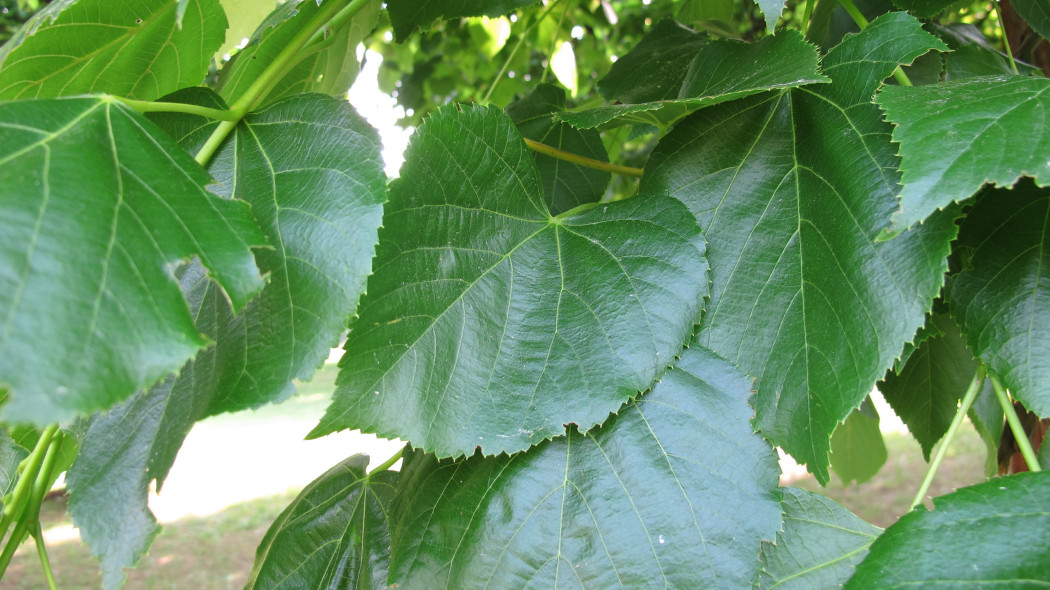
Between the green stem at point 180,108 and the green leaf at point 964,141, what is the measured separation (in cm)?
56

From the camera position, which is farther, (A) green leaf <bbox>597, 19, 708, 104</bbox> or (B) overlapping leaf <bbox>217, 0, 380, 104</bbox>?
(A) green leaf <bbox>597, 19, 708, 104</bbox>

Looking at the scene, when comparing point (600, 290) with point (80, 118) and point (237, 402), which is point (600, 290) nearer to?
point (237, 402)

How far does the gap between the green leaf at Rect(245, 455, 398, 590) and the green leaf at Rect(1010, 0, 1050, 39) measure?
97cm

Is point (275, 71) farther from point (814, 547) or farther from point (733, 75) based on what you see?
point (814, 547)

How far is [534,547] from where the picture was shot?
1.98ft

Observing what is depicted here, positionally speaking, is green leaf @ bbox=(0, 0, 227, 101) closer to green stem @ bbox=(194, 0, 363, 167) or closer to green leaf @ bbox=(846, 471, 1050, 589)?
green stem @ bbox=(194, 0, 363, 167)

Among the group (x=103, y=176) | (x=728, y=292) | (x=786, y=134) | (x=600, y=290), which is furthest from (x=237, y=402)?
(x=786, y=134)

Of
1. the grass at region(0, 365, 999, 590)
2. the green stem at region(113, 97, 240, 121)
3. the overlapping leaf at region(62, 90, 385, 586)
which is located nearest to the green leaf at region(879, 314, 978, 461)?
the overlapping leaf at region(62, 90, 385, 586)

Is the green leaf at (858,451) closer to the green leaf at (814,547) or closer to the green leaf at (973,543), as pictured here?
the green leaf at (814,547)

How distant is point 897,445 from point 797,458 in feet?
15.5

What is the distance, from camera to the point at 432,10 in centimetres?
94

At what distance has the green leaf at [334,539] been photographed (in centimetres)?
77

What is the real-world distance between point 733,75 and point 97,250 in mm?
546

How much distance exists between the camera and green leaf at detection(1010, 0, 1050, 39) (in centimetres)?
91
